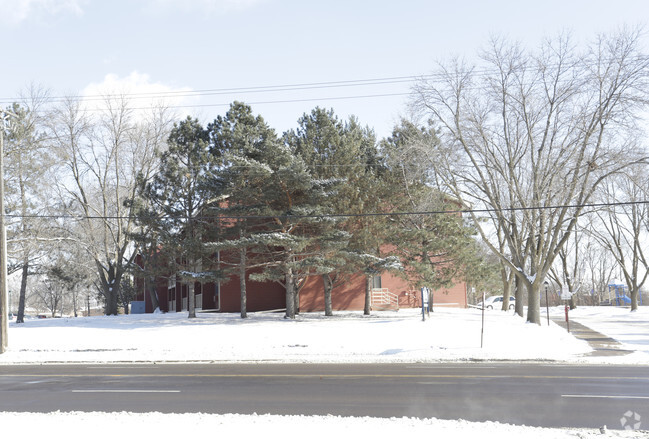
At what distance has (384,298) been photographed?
43188 mm

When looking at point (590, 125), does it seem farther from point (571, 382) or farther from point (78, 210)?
point (78, 210)

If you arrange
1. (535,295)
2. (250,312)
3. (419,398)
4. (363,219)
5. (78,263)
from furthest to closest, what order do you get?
(78,263) < (250,312) < (363,219) < (535,295) < (419,398)

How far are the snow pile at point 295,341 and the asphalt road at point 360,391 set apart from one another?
2.99 meters

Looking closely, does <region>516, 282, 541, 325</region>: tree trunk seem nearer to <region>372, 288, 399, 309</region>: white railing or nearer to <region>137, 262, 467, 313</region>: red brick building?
<region>137, 262, 467, 313</region>: red brick building

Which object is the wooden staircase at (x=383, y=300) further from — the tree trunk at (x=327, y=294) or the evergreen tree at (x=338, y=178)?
the evergreen tree at (x=338, y=178)

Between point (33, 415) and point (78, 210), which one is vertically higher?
point (78, 210)

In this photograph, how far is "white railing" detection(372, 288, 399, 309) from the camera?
140 ft

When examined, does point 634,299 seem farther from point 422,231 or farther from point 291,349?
point 291,349

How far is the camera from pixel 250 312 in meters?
39.7

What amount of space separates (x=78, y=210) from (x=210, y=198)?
749 inches

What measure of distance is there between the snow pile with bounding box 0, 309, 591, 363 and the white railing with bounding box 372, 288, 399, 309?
9145 millimetres

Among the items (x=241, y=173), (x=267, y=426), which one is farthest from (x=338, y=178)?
(x=267, y=426)

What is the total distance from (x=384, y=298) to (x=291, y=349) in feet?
68.9

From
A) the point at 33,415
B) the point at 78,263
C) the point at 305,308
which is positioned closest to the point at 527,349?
the point at 33,415
